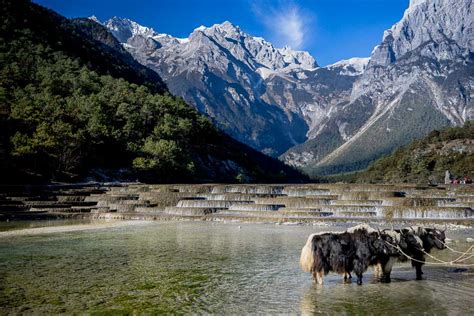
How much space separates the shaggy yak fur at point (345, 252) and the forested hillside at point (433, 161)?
99161 millimetres

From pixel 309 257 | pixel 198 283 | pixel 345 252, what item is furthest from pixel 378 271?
pixel 198 283

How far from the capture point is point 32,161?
68.8 meters

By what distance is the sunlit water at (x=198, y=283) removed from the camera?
11.8 meters

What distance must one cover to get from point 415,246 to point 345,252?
2992 mm

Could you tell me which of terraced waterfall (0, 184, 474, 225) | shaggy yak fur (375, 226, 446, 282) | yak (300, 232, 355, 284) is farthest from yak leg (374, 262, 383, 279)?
terraced waterfall (0, 184, 474, 225)

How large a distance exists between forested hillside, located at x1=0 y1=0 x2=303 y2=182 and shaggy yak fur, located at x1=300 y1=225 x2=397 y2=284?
56.6 meters

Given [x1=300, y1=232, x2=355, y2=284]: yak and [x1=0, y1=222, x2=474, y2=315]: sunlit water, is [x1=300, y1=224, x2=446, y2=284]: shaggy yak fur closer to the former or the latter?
[x1=300, y1=232, x2=355, y2=284]: yak

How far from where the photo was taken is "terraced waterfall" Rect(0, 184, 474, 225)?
34.6 m

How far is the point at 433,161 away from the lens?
13100 cm

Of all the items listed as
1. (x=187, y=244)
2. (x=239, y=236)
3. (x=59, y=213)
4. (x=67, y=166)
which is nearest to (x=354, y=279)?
(x=187, y=244)

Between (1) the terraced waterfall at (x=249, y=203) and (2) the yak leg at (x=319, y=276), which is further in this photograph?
(1) the terraced waterfall at (x=249, y=203)

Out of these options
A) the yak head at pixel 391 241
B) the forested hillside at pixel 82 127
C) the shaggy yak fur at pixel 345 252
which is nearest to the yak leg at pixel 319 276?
the shaggy yak fur at pixel 345 252

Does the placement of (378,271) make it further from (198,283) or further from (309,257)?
(198,283)

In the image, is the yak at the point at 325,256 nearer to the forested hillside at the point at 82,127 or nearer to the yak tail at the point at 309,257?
the yak tail at the point at 309,257
